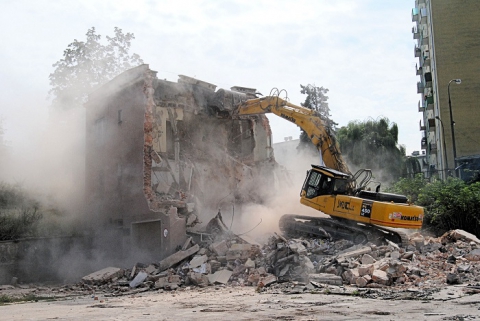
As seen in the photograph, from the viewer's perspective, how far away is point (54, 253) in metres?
17.5

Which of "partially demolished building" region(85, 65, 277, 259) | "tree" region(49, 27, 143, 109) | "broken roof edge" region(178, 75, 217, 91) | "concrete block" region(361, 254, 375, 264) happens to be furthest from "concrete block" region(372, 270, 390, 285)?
"tree" region(49, 27, 143, 109)

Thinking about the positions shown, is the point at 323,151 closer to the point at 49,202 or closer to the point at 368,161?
the point at 49,202

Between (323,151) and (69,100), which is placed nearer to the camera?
(323,151)

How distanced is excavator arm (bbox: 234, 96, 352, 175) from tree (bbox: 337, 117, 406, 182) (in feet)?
71.1

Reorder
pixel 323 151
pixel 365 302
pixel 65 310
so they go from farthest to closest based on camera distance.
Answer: pixel 323 151, pixel 65 310, pixel 365 302

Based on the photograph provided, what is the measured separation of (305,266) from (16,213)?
12.2m

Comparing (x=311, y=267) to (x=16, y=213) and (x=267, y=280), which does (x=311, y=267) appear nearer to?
(x=267, y=280)

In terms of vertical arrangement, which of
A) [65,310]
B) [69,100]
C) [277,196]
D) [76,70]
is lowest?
[65,310]

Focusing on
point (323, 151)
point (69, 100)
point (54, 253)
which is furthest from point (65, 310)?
point (69, 100)

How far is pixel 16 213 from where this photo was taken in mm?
19500

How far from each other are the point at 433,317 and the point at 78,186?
18389 millimetres

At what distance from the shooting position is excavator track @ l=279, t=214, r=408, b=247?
14.9 metres

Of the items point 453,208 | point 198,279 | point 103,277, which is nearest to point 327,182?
point 198,279

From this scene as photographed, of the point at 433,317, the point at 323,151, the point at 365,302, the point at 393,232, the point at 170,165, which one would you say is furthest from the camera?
the point at 170,165
